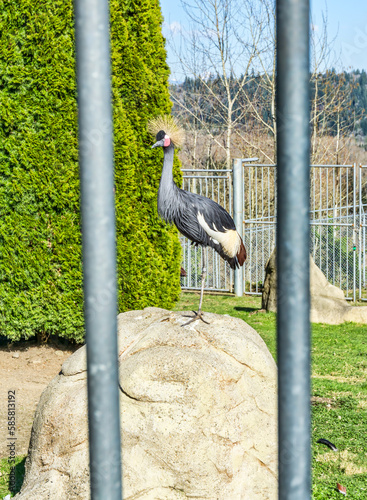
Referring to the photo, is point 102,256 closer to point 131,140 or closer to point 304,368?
point 304,368

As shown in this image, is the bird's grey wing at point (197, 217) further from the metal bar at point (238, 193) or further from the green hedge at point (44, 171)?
the metal bar at point (238, 193)

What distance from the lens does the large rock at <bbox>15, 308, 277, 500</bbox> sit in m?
4.03

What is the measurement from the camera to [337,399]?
7102 mm

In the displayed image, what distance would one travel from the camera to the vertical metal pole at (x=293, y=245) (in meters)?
0.98

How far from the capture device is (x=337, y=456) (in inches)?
218

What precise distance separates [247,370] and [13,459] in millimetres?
2545

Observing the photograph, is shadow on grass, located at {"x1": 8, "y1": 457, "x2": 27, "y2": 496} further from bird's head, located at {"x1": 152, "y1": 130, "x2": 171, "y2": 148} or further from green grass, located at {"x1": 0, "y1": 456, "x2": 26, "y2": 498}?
bird's head, located at {"x1": 152, "y1": 130, "x2": 171, "y2": 148}

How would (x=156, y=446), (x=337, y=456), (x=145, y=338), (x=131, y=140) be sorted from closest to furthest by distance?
1. (x=156, y=446)
2. (x=145, y=338)
3. (x=337, y=456)
4. (x=131, y=140)

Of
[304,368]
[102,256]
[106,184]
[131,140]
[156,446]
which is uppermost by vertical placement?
[131,140]

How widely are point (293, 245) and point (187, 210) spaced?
4.72m

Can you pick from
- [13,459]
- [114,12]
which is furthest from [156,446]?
[114,12]

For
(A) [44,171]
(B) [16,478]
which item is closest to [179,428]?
(B) [16,478]

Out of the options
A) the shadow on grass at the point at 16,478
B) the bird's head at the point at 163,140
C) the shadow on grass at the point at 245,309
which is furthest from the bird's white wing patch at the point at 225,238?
the shadow on grass at the point at 245,309

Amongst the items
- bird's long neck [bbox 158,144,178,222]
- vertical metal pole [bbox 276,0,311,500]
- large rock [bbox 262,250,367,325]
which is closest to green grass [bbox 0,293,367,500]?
large rock [bbox 262,250,367,325]
